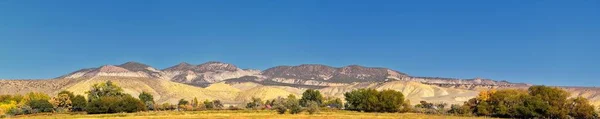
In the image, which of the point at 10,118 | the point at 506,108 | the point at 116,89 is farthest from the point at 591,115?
the point at 116,89

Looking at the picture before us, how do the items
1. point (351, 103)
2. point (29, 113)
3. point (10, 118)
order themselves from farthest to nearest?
point (351, 103), point (29, 113), point (10, 118)

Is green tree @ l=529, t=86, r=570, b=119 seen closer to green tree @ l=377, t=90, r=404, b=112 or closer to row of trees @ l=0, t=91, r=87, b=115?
green tree @ l=377, t=90, r=404, b=112

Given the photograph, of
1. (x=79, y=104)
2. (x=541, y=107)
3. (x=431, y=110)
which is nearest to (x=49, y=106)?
(x=79, y=104)

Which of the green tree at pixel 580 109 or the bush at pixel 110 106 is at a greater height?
the bush at pixel 110 106

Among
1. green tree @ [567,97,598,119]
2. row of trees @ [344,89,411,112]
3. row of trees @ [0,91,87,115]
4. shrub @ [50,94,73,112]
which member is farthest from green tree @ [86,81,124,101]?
green tree @ [567,97,598,119]

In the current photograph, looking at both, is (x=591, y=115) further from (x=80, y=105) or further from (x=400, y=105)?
(x=80, y=105)

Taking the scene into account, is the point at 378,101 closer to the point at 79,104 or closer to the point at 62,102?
the point at 79,104

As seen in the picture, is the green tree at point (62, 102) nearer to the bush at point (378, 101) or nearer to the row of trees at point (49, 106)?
the row of trees at point (49, 106)

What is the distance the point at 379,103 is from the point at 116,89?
77.7 m

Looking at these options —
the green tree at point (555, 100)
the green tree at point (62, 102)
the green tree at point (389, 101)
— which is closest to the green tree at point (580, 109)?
the green tree at point (555, 100)

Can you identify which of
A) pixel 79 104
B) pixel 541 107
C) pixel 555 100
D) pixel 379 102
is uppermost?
pixel 79 104

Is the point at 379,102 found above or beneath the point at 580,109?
above

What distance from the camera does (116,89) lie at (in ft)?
542

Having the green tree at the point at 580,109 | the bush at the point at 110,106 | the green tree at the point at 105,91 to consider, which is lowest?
the green tree at the point at 580,109
